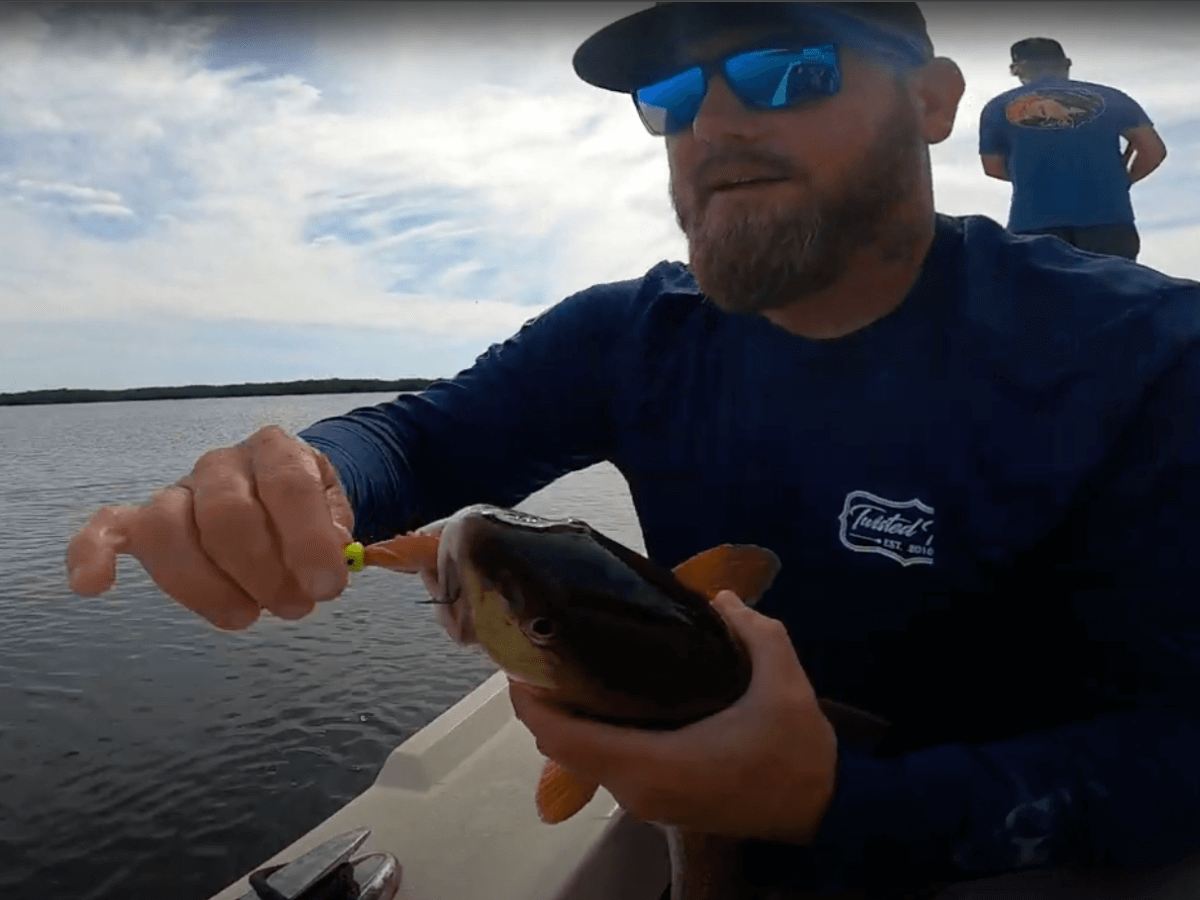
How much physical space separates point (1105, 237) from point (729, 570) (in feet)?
15.8

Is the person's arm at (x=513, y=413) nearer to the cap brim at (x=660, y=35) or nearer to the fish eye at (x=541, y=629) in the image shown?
the cap brim at (x=660, y=35)

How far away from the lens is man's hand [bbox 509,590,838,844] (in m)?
1.65

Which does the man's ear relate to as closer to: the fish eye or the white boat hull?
the fish eye

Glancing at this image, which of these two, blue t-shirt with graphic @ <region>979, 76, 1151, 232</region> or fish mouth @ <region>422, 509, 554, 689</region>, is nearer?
fish mouth @ <region>422, 509, 554, 689</region>

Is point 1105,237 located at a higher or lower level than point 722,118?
lower

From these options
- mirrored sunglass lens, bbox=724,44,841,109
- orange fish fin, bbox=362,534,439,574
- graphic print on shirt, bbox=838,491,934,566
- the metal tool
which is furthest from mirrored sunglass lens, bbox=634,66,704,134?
the metal tool

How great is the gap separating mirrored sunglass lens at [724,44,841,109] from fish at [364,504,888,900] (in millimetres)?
1481

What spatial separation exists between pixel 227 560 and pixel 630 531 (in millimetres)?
17595

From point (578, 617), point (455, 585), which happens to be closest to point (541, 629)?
point (578, 617)

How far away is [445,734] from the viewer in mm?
3924

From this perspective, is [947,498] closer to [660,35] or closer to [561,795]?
[561,795]

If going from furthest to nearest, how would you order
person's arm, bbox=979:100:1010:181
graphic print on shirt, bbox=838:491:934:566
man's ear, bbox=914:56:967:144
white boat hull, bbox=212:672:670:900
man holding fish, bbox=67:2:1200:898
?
1. person's arm, bbox=979:100:1010:181
2. white boat hull, bbox=212:672:670:900
3. man's ear, bbox=914:56:967:144
4. graphic print on shirt, bbox=838:491:934:566
5. man holding fish, bbox=67:2:1200:898

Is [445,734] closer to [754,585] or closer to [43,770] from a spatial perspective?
[754,585]

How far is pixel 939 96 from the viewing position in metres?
2.79
